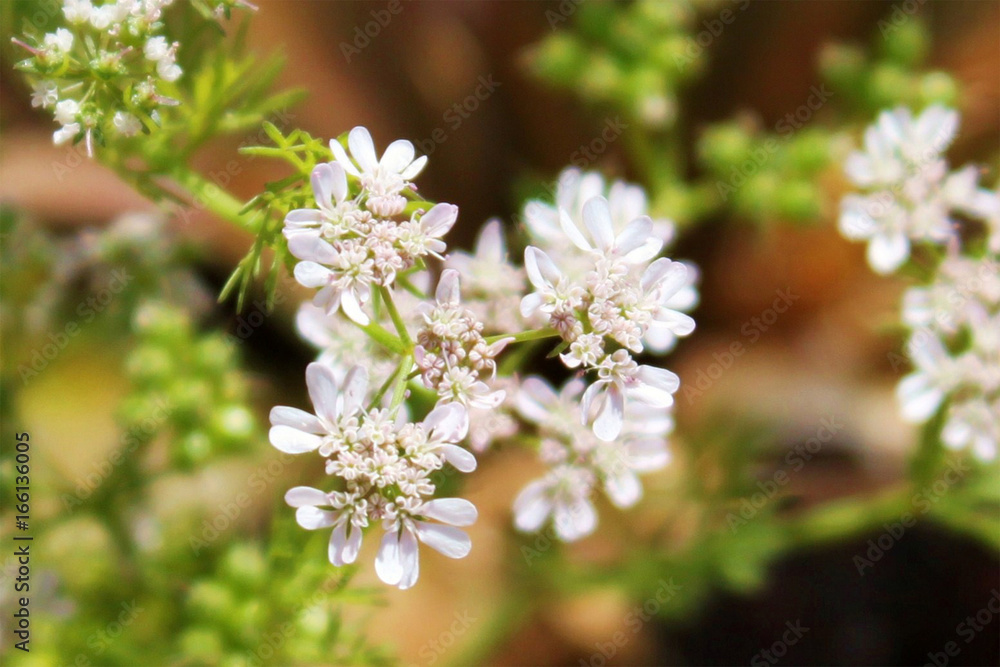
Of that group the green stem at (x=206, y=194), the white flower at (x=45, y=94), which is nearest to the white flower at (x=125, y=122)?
the white flower at (x=45, y=94)


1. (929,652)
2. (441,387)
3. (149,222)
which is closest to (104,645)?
(149,222)

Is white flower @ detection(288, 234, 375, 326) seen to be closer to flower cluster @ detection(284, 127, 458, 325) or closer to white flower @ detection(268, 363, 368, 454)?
flower cluster @ detection(284, 127, 458, 325)

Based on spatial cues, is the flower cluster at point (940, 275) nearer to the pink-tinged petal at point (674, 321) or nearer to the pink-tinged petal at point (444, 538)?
the pink-tinged petal at point (674, 321)

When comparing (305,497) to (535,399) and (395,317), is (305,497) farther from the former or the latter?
(535,399)

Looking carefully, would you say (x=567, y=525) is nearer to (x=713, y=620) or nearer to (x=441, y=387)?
(x=441, y=387)

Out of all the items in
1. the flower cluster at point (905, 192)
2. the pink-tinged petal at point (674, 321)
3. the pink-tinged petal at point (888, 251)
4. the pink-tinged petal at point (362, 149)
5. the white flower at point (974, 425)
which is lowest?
the pink-tinged petal at point (362, 149)

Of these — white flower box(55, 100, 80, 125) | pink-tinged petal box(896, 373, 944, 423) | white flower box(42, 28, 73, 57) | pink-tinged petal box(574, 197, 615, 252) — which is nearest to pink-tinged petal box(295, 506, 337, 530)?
pink-tinged petal box(574, 197, 615, 252)
